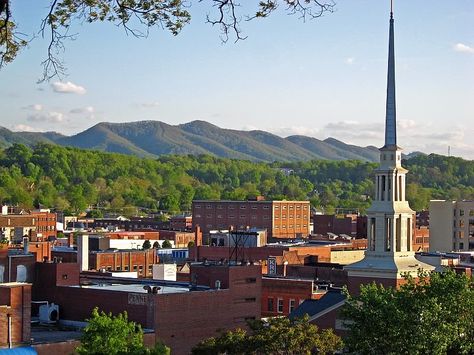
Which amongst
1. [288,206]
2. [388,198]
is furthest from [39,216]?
[388,198]

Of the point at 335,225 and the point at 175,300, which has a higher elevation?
the point at 335,225

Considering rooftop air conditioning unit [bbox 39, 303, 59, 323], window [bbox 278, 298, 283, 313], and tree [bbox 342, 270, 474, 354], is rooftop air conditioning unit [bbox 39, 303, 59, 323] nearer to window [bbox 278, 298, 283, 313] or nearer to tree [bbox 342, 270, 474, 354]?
tree [bbox 342, 270, 474, 354]

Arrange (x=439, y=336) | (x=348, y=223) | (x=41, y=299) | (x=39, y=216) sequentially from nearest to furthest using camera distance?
(x=439, y=336) < (x=41, y=299) < (x=39, y=216) < (x=348, y=223)

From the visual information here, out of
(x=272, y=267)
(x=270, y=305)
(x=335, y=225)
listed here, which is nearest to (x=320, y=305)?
(x=270, y=305)

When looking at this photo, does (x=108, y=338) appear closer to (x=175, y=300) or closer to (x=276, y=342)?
(x=276, y=342)

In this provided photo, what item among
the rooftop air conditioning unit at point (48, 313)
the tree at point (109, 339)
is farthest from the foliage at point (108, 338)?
the rooftop air conditioning unit at point (48, 313)

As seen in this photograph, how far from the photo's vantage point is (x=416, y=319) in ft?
154

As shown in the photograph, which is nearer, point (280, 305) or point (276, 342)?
point (276, 342)

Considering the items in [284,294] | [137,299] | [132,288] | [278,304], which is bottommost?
[278,304]

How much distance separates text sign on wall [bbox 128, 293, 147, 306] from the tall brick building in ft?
344

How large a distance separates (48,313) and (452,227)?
8877cm

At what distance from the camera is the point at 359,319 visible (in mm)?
47969

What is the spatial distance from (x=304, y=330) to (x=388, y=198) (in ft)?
76.5

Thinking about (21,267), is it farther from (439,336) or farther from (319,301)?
(439,336)
